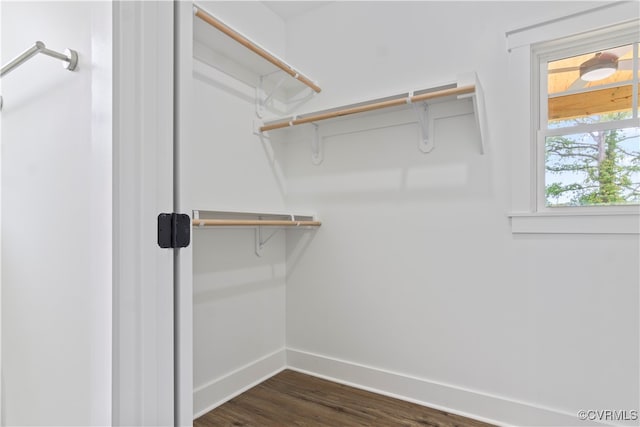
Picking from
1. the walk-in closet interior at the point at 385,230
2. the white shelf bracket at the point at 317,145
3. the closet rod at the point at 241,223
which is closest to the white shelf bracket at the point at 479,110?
the walk-in closet interior at the point at 385,230

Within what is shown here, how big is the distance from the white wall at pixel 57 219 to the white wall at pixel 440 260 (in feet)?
5.16

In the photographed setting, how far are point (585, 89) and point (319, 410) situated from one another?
6.89 ft

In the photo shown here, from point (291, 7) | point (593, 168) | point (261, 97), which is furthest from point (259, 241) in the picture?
point (593, 168)

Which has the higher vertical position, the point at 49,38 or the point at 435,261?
the point at 49,38

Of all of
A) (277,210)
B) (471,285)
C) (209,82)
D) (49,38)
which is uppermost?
(209,82)

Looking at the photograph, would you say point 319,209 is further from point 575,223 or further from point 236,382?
point 575,223

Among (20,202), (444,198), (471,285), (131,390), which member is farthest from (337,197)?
(131,390)

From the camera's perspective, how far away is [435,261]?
2.00 metres

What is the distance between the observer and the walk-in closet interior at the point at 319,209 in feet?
2.40

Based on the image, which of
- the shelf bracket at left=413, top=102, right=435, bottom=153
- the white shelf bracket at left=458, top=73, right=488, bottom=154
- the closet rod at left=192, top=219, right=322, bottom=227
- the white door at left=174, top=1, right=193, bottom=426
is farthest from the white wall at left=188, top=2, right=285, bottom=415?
the white shelf bracket at left=458, top=73, right=488, bottom=154

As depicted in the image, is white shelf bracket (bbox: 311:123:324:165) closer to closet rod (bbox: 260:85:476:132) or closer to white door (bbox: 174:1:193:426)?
closet rod (bbox: 260:85:476:132)

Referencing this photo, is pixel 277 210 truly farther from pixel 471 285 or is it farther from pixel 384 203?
pixel 471 285

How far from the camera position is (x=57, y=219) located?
3.02 ft

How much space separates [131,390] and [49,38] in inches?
37.2
